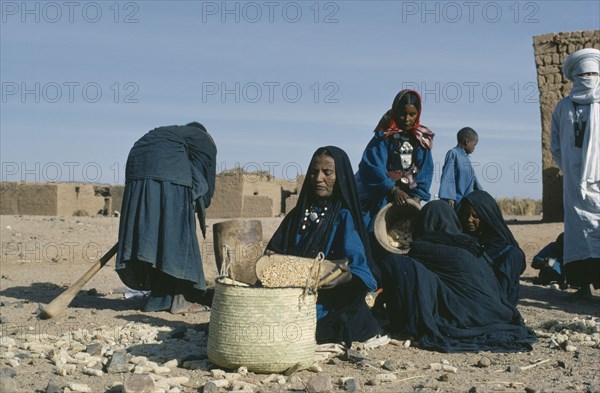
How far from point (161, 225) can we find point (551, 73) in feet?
28.1

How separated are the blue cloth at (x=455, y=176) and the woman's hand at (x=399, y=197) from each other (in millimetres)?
3196

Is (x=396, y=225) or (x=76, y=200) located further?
(x=76, y=200)

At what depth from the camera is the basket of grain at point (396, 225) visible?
6949 millimetres

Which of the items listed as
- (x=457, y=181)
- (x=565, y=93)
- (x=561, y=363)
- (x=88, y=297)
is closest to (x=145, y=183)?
(x=88, y=297)

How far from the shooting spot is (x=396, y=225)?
725cm

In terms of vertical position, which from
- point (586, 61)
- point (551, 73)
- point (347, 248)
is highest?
point (551, 73)

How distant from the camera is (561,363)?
16.5 feet

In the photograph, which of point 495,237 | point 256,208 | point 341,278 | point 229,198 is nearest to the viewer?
point 341,278

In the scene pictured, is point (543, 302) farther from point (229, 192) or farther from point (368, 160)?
point (229, 192)

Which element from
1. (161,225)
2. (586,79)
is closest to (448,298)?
(161,225)

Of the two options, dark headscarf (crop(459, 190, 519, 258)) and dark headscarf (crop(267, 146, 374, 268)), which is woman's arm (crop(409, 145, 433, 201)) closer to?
dark headscarf (crop(459, 190, 519, 258))

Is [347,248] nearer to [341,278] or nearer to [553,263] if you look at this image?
[341,278]

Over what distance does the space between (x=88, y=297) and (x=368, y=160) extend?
307cm

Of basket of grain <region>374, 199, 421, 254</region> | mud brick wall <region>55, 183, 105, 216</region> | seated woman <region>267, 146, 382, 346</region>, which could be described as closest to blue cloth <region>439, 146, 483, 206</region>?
basket of grain <region>374, 199, 421, 254</region>
